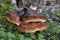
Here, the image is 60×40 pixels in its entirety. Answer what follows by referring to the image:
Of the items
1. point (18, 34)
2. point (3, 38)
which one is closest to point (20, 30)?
point (18, 34)

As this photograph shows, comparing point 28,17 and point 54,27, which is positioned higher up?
point 28,17

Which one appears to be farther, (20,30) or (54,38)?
(54,38)

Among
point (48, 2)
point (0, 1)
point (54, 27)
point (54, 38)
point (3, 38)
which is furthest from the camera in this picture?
point (48, 2)

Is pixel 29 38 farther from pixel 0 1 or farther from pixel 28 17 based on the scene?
pixel 0 1

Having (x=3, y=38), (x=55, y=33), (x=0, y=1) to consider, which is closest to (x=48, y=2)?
(x=0, y=1)

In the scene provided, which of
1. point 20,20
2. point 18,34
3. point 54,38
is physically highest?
point 20,20

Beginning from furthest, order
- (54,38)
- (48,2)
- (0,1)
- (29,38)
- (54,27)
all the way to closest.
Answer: (48,2) < (0,1) < (54,27) < (54,38) < (29,38)

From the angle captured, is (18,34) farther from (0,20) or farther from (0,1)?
(0,1)
